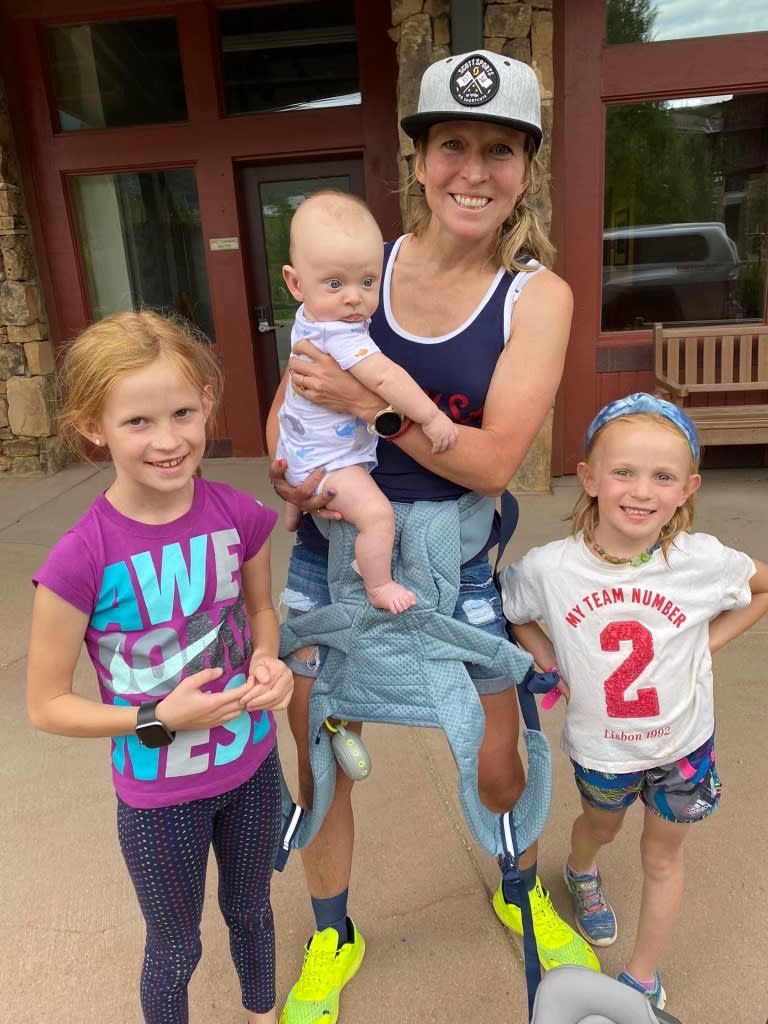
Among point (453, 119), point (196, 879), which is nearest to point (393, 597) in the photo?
point (196, 879)

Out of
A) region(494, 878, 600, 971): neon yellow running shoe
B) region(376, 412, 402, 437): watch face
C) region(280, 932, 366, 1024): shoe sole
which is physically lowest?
region(280, 932, 366, 1024): shoe sole

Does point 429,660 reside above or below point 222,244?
below

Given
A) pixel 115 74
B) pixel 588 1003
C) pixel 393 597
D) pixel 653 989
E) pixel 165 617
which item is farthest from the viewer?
pixel 115 74

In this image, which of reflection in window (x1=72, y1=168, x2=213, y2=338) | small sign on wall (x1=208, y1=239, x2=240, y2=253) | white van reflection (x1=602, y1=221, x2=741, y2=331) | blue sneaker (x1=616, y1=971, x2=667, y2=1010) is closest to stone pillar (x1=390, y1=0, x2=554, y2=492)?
white van reflection (x1=602, y1=221, x2=741, y2=331)

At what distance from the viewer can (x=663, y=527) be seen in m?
1.55

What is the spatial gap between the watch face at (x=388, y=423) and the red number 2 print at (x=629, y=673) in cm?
58

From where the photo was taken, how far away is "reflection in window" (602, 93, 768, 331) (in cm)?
507

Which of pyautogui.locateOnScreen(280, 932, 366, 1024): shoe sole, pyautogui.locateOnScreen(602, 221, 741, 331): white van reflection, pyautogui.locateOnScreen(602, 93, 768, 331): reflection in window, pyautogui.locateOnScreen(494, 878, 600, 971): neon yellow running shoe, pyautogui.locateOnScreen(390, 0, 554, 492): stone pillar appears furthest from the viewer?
pyautogui.locateOnScreen(602, 221, 741, 331): white van reflection

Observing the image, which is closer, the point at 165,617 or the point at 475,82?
the point at 165,617

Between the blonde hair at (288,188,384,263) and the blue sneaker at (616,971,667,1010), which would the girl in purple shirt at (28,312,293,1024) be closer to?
the blonde hair at (288,188,384,263)

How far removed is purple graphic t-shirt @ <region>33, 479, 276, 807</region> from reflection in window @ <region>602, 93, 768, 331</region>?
4.72 meters

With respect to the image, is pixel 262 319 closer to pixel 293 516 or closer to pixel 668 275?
pixel 668 275

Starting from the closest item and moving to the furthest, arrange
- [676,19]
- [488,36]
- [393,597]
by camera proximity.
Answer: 1. [393,597]
2. [488,36]
3. [676,19]

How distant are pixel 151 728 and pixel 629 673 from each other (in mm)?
914
